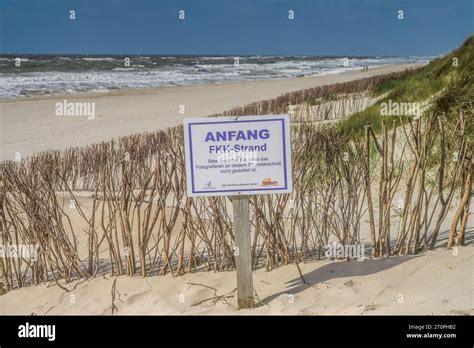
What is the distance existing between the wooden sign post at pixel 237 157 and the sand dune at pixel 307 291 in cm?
65

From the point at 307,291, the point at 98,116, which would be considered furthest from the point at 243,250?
the point at 98,116

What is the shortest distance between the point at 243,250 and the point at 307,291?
0.46 m

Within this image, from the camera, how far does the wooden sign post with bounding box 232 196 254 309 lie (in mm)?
2986

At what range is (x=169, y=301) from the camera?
331 cm

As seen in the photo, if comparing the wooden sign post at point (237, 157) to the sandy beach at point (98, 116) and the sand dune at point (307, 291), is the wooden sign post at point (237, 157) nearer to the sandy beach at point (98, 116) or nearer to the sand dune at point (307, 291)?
the sand dune at point (307, 291)

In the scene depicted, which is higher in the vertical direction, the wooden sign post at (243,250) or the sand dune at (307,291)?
the wooden sign post at (243,250)

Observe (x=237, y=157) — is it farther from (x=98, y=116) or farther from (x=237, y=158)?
(x=98, y=116)

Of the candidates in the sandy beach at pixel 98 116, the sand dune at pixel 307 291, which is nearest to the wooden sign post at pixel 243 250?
the sand dune at pixel 307 291

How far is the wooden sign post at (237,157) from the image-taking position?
2893 mm

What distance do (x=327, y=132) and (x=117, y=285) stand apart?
65.5 inches

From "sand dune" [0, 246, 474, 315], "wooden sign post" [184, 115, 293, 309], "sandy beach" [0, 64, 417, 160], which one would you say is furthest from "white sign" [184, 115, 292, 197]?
"sandy beach" [0, 64, 417, 160]

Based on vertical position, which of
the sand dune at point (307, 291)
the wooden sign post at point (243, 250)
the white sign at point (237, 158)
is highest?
the white sign at point (237, 158)

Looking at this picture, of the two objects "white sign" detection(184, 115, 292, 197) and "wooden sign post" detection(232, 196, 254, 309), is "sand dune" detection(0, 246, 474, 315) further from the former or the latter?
"white sign" detection(184, 115, 292, 197)
